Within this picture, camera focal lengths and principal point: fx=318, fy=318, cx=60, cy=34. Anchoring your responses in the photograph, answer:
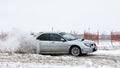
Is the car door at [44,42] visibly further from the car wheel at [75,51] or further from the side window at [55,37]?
the car wheel at [75,51]

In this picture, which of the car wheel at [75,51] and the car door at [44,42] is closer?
the car wheel at [75,51]

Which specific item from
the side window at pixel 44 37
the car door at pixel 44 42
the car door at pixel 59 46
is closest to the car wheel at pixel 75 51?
the car door at pixel 59 46

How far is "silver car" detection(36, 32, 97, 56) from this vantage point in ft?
64.1

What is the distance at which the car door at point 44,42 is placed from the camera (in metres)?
19.9

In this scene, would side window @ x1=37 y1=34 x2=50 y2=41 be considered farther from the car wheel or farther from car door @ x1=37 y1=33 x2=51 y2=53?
the car wheel

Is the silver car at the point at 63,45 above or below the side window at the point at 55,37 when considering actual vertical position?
below

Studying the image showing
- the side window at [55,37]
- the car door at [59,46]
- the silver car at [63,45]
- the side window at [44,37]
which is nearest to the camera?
the silver car at [63,45]

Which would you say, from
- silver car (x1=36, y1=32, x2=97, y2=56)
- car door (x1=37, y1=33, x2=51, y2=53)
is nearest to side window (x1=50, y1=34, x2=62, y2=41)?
silver car (x1=36, y1=32, x2=97, y2=56)

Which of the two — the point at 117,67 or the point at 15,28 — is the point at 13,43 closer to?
the point at 15,28

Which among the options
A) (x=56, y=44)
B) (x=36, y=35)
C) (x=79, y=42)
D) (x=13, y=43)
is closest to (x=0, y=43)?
(x=13, y=43)

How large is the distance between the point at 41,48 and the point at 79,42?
241 cm

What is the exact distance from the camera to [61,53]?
19.9 m

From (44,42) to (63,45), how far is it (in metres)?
1.26

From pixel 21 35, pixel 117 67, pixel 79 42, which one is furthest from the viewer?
pixel 21 35
